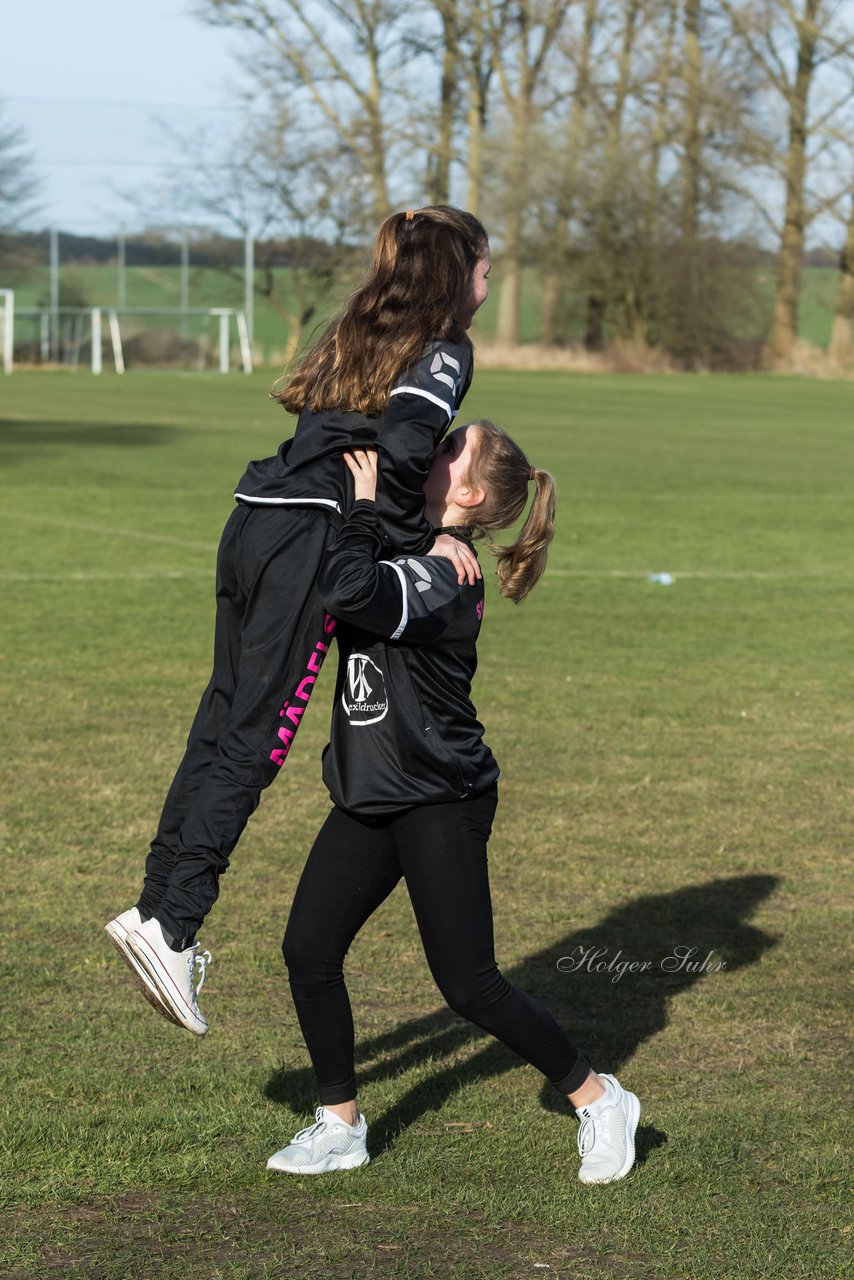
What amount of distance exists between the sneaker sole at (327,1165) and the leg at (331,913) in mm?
201

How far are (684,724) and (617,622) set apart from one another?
9.86 ft

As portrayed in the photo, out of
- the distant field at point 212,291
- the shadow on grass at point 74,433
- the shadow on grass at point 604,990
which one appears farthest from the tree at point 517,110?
the shadow on grass at point 604,990

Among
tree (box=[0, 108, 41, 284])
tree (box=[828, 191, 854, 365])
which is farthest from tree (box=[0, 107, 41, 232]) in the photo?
tree (box=[828, 191, 854, 365])

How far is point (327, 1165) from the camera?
358 centimetres

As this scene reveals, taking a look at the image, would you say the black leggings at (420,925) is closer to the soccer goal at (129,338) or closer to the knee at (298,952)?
the knee at (298,952)

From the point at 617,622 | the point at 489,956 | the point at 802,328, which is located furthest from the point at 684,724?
the point at 802,328

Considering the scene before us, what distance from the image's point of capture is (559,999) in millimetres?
4707

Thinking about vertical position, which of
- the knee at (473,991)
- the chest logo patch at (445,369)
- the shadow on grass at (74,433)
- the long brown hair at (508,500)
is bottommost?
the shadow on grass at (74,433)

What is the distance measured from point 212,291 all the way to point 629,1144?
188ft

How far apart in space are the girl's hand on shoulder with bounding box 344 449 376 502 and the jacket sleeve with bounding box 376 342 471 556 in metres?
0.03

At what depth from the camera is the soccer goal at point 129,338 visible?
54375 millimetres

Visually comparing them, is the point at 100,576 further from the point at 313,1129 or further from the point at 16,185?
the point at 16,185

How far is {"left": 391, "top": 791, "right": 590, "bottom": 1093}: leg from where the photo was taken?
11.2ft

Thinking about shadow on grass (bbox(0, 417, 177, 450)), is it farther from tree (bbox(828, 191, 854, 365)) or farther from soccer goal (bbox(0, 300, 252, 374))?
tree (bbox(828, 191, 854, 365))
